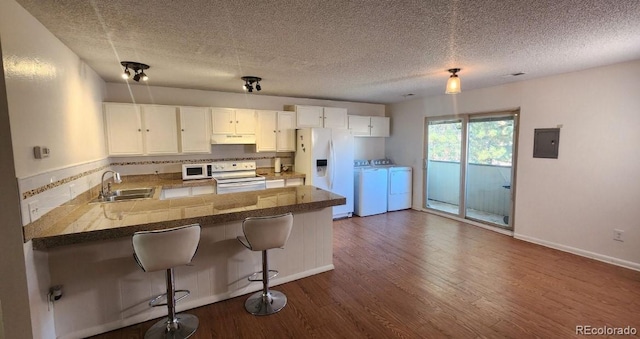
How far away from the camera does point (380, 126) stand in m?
6.18

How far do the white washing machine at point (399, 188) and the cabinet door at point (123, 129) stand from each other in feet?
14.2

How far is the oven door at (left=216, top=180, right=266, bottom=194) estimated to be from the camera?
430 cm

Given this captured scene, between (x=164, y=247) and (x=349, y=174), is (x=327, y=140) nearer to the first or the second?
(x=349, y=174)

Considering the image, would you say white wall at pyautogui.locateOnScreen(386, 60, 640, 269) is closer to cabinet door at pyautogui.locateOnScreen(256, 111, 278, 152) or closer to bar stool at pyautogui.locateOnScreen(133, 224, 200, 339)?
cabinet door at pyautogui.locateOnScreen(256, 111, 278, 152)

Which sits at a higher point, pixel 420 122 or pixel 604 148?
pixel 420 122

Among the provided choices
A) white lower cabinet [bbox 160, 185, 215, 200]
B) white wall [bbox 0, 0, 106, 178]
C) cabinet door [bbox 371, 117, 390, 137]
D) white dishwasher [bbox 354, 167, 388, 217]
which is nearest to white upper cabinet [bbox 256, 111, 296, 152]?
white lower cabinet [bbox 160, 185, 215, 200]

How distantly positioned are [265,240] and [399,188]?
4080mm

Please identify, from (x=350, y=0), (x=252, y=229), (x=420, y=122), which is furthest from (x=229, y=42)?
(x=420, y=122)

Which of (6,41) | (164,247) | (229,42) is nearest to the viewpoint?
(6,41)

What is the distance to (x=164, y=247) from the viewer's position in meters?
1.91

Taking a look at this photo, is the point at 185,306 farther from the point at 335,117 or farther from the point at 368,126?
the point at 368,126

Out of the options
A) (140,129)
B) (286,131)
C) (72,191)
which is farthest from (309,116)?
(72,191)

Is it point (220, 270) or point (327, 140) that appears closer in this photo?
point (220, 270)

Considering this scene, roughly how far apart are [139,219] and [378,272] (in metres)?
2.37
